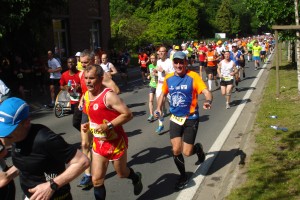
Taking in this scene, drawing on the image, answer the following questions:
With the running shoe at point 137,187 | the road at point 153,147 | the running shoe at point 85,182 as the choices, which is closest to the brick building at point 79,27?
the road at point 153,147

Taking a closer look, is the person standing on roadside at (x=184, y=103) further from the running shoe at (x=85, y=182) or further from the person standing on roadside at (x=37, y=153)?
the person standing on roadside at (x=37, y=153)

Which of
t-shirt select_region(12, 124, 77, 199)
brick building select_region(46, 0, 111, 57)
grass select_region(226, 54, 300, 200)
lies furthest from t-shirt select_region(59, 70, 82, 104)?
brick building select_region(46, 0, 111, 57)

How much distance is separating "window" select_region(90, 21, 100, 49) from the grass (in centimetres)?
2017

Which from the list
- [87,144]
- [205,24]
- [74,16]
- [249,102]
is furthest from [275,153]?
[205,24]

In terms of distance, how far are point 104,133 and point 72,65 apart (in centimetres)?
438

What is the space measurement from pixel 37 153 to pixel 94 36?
27.4 meters

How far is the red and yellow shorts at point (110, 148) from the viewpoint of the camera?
463cm

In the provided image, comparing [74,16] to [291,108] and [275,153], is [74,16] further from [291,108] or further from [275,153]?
[275,153]

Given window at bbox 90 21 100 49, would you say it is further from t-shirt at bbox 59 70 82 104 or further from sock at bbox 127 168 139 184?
sock at bbox 127 168 139 184

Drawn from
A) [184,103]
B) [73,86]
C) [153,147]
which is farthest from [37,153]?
[73,86]

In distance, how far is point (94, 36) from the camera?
96.9 ft

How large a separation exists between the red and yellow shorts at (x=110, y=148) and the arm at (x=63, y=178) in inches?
69.0

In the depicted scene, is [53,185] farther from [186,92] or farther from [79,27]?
[79,27]

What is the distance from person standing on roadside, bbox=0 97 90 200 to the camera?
2.66 m
